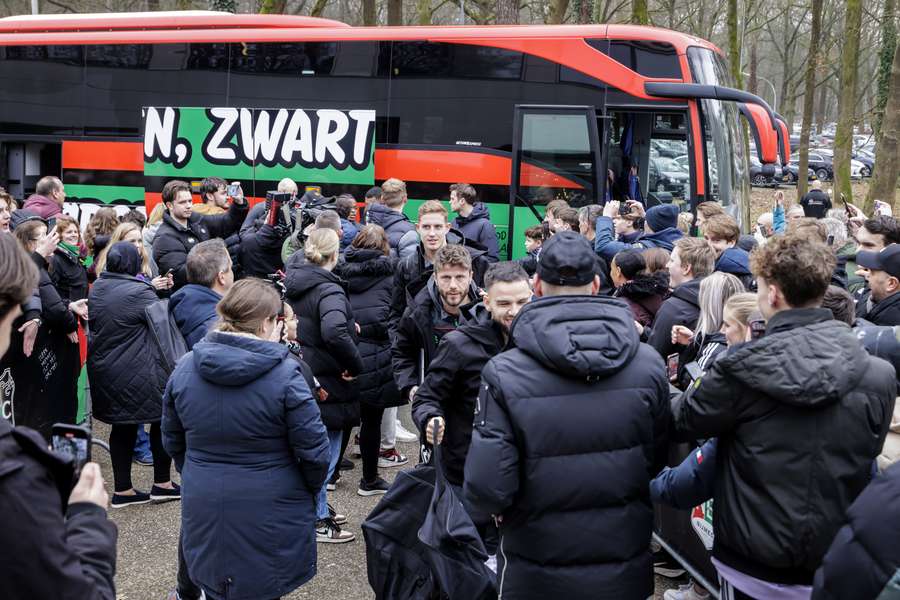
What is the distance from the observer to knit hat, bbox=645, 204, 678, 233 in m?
7.34

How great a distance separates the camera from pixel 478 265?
22.3ft

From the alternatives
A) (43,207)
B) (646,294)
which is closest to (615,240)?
(646,294)

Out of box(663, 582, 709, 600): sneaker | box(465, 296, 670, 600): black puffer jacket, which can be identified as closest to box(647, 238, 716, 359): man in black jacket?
box(663, 582, 709, 600): sneaker

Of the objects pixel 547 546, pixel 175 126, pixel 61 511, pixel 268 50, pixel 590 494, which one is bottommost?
pixel 547 546

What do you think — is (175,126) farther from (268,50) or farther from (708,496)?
(708,496)

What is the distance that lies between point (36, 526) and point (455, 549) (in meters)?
2.05

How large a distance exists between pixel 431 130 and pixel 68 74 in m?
5.55

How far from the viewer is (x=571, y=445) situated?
9.74 feet

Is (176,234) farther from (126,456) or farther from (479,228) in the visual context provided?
(479,228)

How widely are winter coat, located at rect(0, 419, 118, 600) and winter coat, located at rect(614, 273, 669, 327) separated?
4167 millimetres

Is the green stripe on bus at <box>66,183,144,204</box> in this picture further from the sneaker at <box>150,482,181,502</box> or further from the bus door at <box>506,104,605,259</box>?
the sneaker at <box>150,482,181,502</box>

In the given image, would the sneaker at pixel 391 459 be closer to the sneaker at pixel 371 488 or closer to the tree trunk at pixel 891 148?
the sneaker at pixel 371 488

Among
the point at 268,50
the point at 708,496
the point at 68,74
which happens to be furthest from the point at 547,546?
the point at 68,74

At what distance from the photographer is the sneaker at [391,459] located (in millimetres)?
7000
